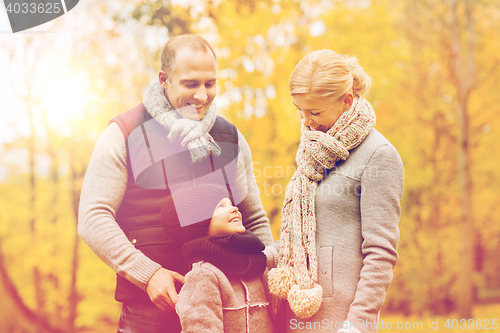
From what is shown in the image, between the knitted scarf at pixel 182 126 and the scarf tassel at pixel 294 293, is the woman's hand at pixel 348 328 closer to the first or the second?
the scarf tassel at pixel 294 293

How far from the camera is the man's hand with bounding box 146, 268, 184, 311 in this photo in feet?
6.70

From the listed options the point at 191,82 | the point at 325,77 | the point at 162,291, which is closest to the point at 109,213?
the point at 162,291

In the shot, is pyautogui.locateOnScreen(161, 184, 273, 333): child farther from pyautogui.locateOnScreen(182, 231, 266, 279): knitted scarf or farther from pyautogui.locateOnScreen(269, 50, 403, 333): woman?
pyautogui.locateOnScreen(269, 50, 403, 333): woman

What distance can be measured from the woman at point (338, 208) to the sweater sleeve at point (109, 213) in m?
0.72

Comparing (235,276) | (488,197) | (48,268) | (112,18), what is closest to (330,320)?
(235,276)

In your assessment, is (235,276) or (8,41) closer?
(235,276)

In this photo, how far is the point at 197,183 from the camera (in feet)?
7.50

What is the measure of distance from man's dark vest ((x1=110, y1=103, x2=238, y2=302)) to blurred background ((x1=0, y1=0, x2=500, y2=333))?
256 cm

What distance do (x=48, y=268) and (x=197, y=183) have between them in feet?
20.8

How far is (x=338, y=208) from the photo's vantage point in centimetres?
197

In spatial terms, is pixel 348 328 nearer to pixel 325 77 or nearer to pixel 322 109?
pixel 322 109

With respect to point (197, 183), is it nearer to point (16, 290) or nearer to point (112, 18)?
point (112, 18)

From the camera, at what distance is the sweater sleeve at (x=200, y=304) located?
1.83m

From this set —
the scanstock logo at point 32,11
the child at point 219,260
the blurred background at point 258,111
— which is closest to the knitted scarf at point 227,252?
the child at point 219,260
